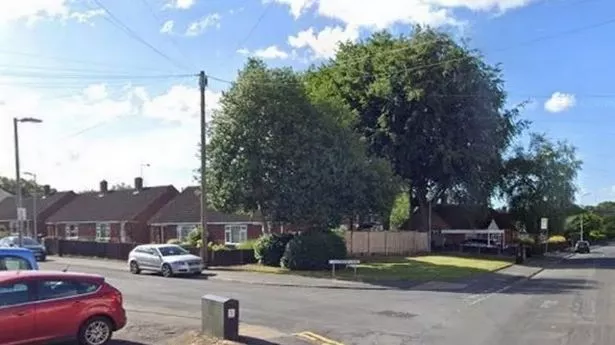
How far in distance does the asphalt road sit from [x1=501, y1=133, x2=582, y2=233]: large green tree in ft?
119

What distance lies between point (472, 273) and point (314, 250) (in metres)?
8.05

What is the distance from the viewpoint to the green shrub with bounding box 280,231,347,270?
3438 centimetres

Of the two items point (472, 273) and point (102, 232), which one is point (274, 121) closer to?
point (472, 273)

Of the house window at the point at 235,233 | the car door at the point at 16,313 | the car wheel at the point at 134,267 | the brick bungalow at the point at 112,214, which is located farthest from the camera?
the brick bungalow at the point at 112,214

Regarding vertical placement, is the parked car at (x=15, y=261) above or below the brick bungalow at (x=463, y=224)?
above

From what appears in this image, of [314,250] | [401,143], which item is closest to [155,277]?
[314,250]

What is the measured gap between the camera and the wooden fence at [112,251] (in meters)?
38.2

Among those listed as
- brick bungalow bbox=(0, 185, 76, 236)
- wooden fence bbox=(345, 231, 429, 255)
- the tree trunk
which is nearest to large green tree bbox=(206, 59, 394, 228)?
wooden fence bbox=(345, 231, 429, 255)

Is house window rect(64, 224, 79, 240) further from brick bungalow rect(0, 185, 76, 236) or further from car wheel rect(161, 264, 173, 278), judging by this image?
car wheel rect(161, 264, 173, 278)

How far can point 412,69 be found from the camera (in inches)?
2014

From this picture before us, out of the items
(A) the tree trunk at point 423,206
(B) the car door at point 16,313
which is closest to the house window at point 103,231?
(A) the tree trunk at point 423,206

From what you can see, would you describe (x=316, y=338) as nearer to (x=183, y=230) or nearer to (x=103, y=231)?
(x=183, y=230)

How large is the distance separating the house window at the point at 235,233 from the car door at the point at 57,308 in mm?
40651

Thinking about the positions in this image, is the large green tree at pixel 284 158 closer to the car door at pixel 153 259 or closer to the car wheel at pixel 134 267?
the car door at pixel 153 259
